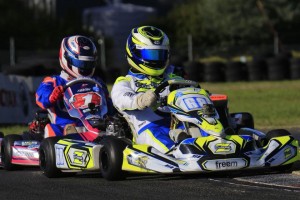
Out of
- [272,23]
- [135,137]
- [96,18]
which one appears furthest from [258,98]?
[96,18]

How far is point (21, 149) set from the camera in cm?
968

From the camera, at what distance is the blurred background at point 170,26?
31.5 meters

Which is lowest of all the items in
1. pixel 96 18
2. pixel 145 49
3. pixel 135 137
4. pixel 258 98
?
pixel 96 18

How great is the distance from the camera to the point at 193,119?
26.4 ft

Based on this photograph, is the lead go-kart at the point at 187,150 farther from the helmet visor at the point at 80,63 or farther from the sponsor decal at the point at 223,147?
the helmet visor at the point at 80,63

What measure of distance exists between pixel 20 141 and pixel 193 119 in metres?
2.45

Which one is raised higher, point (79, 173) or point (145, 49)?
point (145, 49)

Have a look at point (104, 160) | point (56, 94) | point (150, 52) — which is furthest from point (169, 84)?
point (56, 94)

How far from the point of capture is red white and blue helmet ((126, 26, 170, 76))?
8828 millimetres

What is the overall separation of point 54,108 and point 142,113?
175cm

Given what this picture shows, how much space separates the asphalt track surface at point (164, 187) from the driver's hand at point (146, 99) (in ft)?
2.03

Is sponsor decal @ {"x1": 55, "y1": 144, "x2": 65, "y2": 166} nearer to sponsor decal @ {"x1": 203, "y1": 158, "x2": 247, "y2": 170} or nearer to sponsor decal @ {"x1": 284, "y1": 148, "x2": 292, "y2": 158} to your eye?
sponsor decal @ {"x1": 203, "y1": 158, "x2": 247, "y2": 170}

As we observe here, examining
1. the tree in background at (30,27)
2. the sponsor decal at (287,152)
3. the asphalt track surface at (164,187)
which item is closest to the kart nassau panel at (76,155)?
the asphalt track surface at (164,187)

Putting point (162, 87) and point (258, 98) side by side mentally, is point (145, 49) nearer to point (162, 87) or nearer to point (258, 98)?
point (162, 87)
